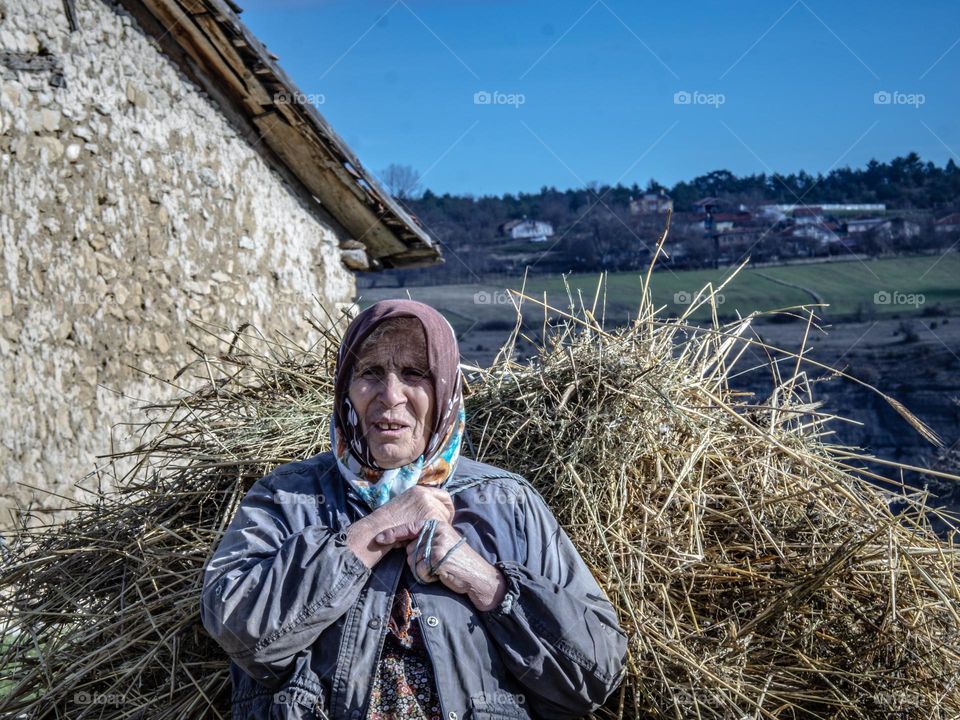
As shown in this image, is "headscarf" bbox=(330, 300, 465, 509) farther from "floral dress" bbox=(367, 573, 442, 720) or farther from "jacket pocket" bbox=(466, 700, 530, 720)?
"jacket pocket" bbox=(466, 700, 530, 720)

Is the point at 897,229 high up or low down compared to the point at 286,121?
down

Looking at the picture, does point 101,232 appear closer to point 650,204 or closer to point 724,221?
point 724,221

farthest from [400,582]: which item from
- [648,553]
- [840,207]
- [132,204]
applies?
[840,207]

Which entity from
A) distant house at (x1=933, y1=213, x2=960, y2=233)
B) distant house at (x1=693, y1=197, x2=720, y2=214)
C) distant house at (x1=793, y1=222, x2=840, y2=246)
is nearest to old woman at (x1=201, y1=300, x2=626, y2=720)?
distant house at (x1=693, y1=197, x2=720, y2=214)

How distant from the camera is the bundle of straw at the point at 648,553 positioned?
242 centimetres

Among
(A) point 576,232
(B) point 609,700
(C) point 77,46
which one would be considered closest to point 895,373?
(A) point 576,232

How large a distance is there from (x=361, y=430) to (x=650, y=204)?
22947 mm

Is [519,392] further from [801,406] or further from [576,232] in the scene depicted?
[576,232]

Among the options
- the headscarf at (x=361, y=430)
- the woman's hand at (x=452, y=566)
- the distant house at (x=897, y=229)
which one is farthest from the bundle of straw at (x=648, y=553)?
the distant house at (x=897, y=229)

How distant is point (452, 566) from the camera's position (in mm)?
2174

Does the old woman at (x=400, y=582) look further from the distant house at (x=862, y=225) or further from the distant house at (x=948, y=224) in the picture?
the distant house at (x=948, y=224)

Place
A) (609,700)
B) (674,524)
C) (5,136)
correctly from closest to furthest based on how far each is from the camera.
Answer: (609,700) → (674,524) → (5,136)

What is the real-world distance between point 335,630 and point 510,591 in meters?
0.40

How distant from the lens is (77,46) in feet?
18.7
